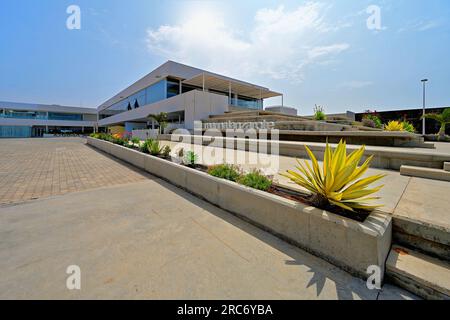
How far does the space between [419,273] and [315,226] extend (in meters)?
0.89

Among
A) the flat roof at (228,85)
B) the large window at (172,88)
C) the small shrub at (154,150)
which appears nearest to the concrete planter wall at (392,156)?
the small shrub at (154,150)

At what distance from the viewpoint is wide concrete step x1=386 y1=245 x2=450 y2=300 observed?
1612mm

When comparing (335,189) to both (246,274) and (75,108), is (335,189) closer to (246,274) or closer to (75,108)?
(246,274)

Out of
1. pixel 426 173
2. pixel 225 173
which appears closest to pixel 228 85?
pixel 225 173

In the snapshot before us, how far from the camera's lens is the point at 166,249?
2375 mm

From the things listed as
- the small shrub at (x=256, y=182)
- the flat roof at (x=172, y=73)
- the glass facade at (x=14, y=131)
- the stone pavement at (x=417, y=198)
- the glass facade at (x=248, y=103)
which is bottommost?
the stone pavement at (x=417, y=198)

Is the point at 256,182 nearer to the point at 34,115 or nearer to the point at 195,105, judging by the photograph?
the point at 195,105

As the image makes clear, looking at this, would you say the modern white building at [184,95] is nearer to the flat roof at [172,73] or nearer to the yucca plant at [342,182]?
the flat roof at [172,73]

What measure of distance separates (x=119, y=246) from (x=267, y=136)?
9.61m

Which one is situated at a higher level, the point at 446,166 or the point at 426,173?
the point at 446,166

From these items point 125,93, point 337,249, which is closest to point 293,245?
point 337,249

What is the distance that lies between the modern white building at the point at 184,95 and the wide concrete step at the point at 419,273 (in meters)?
19.1

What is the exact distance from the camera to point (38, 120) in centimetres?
4753

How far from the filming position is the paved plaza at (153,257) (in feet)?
5.80
